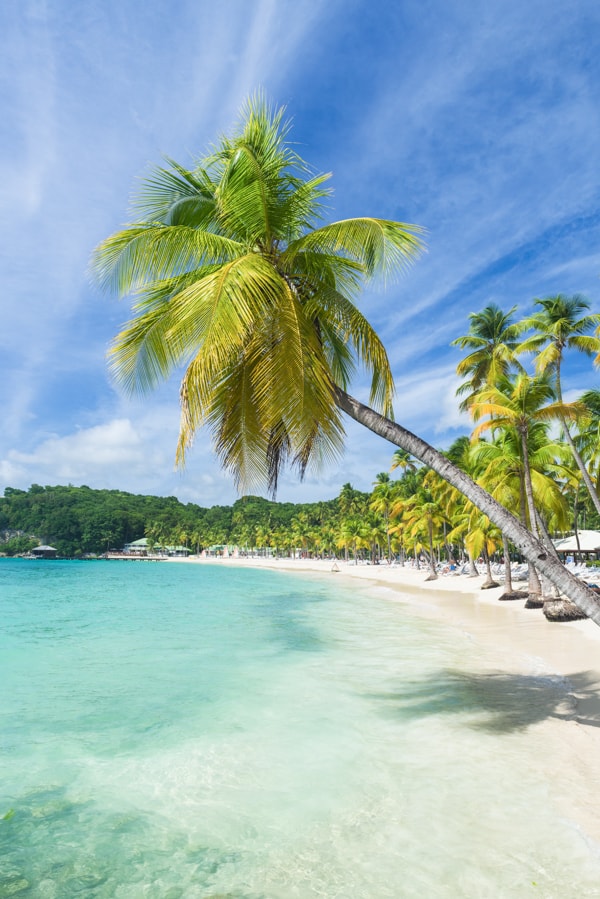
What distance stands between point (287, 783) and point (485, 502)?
12.5 ft

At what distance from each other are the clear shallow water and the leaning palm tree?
2.21m

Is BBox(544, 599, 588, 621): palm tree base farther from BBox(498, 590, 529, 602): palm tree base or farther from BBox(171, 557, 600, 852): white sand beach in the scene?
BBox(498, 590, 529, 602): palm tree base

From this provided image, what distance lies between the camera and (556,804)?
5.10m

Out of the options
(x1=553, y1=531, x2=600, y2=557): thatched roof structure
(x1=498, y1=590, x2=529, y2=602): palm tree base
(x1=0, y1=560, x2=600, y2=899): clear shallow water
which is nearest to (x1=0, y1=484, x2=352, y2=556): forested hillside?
(x1=553, y1=531, x2=600, y2=557): thatched roof structure

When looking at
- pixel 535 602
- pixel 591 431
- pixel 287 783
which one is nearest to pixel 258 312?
pixel 287 783

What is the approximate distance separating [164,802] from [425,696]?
4829mm

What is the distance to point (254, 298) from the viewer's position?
5410 mm

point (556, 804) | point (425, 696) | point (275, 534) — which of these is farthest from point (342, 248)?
point (275, 534)

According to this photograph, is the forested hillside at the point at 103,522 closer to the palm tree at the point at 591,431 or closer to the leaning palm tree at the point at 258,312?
the palm tree at the point at 591,431

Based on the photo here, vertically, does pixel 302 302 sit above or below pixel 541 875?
above

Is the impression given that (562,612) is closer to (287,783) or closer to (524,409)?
(524,409)

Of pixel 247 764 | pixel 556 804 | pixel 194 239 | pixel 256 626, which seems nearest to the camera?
pixel 556 804

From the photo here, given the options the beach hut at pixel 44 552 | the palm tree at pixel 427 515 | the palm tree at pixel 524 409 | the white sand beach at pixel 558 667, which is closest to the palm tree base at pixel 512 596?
the white sand beach at pixel 558 667

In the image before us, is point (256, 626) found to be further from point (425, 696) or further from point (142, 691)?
point (425, 696)
